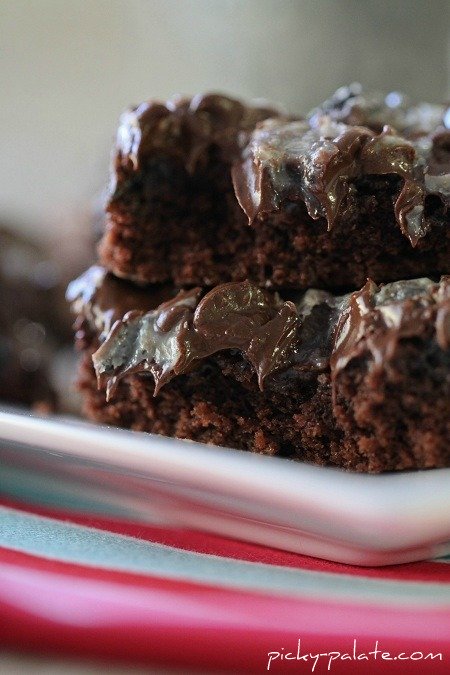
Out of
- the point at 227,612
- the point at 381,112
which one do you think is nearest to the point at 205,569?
the point at 227,612

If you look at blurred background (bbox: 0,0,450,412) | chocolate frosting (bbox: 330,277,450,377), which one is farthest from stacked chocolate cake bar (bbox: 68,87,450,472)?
blurred background (bbox: 0,0,450,412)

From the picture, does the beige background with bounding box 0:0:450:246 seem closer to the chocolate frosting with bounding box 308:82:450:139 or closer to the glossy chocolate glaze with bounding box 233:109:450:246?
the chocolate frosting with bounding box 308:82:450:139

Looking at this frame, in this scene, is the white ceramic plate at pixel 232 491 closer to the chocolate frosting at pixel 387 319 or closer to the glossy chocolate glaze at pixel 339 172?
the chocolate frosting at pixel 387 319

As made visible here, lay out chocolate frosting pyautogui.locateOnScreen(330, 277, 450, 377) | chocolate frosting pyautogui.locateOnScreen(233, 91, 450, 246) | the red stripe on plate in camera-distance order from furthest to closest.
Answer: chocolate frosting pyautogui.locateOnScreen(233, 91, 450, 246) < chocolate frosting pyautogui.locateOnScreen(330, 277, 450, 377) < the red stripe on plate

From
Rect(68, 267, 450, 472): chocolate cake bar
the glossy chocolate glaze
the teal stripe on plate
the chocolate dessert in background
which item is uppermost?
the glossy chocolate glaze

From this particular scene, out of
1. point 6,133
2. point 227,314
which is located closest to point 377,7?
point 6,133

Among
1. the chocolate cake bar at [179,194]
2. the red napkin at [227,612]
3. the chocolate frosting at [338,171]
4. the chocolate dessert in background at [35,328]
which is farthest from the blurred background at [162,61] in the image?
the red napkin at [227,612]

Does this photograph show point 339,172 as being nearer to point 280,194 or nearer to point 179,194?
point 280,194
